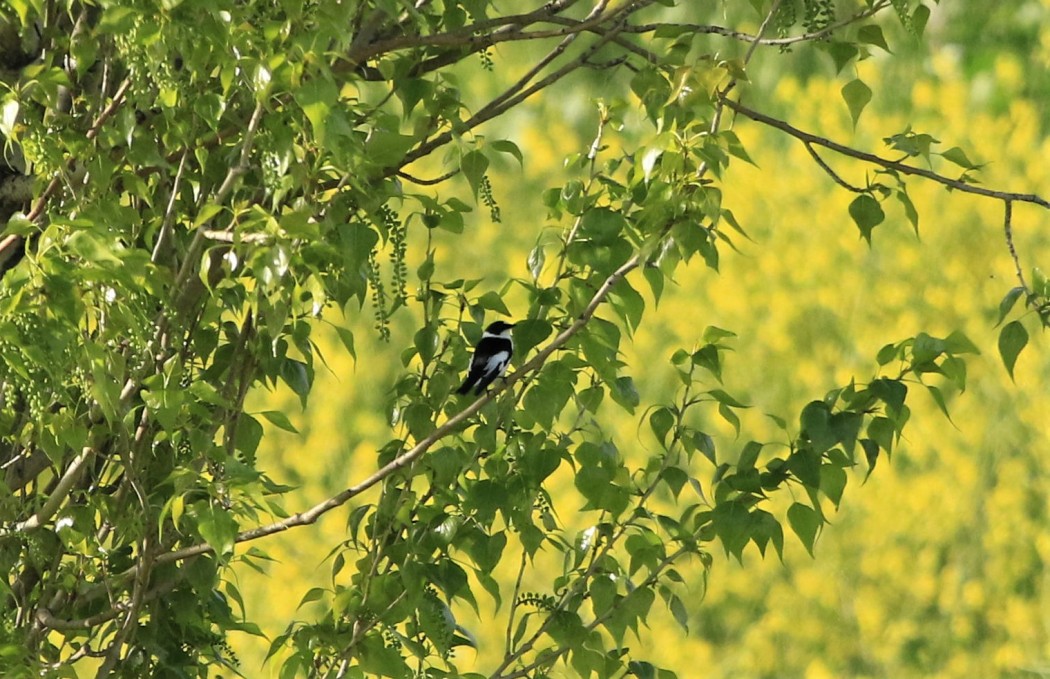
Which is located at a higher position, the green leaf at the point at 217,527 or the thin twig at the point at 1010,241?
the thin twig at the point at 1010,241

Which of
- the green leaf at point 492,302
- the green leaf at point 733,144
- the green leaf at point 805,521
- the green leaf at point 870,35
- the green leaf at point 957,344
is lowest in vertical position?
the green leaf at point 805,521

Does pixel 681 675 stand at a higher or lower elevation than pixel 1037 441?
lower

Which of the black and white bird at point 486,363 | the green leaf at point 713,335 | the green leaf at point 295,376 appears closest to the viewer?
the green leaf at point 713,335

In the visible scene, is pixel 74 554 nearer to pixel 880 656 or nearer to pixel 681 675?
pixel 681 675

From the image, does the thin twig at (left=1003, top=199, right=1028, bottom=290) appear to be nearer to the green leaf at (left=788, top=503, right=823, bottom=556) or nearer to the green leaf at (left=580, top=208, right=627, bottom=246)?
the green leaf at (left=788, top=503, right=823, bottom=556)

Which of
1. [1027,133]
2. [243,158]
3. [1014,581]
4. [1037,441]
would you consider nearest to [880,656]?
[1014,581]

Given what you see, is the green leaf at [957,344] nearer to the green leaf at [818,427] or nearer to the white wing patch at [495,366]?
the green leaf at [818,427]

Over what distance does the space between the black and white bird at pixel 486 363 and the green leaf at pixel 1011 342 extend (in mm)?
885

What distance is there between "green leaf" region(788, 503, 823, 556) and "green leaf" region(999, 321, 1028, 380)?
348 millimetres

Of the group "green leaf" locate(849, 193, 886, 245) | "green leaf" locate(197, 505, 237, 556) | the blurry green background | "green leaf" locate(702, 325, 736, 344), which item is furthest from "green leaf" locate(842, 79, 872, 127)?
the blurry green background

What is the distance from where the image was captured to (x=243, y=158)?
6.72 ft

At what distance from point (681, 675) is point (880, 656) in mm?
1152

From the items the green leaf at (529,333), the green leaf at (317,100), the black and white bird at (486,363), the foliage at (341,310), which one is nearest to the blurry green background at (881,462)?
the black and white bird at (486,363)

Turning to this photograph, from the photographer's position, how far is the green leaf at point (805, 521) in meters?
2.22
